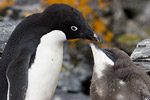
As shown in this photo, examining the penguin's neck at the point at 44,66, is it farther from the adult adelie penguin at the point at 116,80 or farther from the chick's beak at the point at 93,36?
the adult adelie penguin at the point at 116,80

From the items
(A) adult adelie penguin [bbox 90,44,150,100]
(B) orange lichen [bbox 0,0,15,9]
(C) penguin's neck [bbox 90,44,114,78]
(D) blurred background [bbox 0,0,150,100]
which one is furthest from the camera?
(B) orange lichen [bbox 0,0,15,9]

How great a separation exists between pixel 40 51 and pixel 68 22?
0.35 metres

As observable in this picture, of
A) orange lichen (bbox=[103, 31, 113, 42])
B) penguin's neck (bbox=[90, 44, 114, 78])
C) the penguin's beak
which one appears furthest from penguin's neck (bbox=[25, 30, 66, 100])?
orange lichen (bbox=[103, 31, 113, 42])

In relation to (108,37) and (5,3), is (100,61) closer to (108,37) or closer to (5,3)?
(108,37)

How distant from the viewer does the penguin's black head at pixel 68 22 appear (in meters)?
3.07

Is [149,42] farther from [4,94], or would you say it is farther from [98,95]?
[4,94]

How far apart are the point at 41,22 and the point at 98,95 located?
808 millimetres

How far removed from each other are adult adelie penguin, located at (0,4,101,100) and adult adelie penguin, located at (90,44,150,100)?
10.2 inches

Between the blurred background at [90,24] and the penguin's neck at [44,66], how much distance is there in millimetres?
3313

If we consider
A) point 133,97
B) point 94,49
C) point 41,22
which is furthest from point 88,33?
point 133,97

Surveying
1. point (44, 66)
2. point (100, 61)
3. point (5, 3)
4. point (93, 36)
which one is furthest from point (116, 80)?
point (5, 3)

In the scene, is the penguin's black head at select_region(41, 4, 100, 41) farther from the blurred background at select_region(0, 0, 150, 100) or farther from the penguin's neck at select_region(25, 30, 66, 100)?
the blurred background at select_region(0, 0, 150, 100)

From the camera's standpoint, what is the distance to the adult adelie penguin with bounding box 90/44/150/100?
2.88 m

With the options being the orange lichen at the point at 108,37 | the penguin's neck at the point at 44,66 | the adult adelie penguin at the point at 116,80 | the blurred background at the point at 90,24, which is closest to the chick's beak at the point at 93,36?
the adult adelie penguin at the point at 116,80
